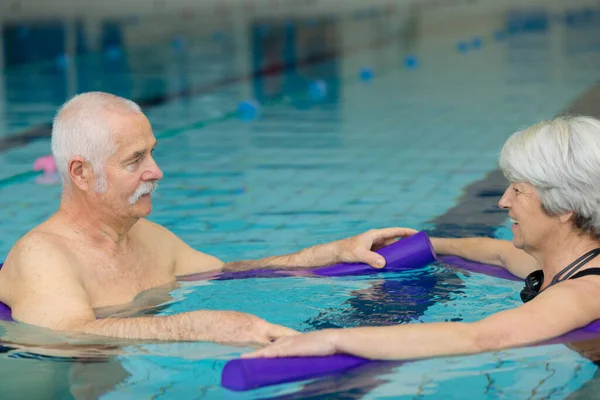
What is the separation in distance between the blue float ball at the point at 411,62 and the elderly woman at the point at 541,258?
10028 millimetres

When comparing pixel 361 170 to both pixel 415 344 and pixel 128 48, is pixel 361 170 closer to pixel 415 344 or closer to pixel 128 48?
pixel 415 344

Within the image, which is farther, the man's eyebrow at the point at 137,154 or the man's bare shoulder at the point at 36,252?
the man's eyebrow at the point at 137,154

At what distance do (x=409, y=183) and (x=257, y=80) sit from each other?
582 cm

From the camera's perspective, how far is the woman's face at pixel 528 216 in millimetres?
2965

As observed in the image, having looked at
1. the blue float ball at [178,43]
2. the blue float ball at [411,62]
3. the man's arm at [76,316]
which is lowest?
the man's arm at [76,316]

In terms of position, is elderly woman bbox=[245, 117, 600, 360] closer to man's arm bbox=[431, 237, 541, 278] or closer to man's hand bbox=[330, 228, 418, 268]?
man's arm bbox=[431, 237, 541, 278]

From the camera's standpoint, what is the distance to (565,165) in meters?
2.85

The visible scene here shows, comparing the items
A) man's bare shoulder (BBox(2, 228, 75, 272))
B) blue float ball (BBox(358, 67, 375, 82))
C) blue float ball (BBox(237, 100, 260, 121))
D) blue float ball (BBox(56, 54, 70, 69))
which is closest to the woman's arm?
man's bare shoulder (BBox(2, 228, 75, 272))

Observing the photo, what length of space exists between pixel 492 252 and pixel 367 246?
19.3 inches

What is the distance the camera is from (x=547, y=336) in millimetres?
2844

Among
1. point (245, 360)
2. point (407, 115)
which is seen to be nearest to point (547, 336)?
point (245, 360)

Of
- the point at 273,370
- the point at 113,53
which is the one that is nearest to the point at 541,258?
the point at 273,370

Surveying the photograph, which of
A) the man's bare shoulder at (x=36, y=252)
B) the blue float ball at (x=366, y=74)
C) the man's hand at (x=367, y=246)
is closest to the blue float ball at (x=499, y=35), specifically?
the blue float ball at (x=366, y=74)

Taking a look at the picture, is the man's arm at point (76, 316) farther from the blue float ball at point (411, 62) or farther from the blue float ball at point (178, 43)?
the blue float ball at point (178, 43)
